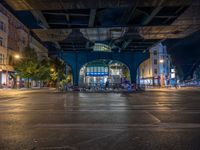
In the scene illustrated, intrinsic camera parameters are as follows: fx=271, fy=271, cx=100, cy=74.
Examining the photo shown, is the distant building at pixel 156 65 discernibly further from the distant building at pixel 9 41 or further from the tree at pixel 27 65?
the tree at pixel 27 65

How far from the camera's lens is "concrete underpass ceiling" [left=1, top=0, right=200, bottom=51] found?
20.4 m

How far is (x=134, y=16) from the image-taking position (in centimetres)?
2595

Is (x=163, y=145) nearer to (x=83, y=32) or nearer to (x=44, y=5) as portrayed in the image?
(x=44, y=5)

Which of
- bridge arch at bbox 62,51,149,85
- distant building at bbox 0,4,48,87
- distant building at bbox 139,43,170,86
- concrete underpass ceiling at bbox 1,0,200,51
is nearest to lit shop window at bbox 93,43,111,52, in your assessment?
bridge arch at bbox 62,51,149,85

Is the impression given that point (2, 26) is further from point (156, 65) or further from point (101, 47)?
point (156, 65)

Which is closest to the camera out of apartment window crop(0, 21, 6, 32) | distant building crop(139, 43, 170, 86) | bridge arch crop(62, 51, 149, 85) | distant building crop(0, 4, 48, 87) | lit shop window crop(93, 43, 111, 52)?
bridge arch crop(62, 51, 149, 85)

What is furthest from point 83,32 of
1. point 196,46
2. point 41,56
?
point 196,46

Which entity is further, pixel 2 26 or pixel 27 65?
pixel 27 65

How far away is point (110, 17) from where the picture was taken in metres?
26.3

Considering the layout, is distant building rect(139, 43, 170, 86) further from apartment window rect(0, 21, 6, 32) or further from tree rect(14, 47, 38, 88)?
apartment window rect(0, 21, 6, 32)

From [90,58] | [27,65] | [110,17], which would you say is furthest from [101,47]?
[110,17]

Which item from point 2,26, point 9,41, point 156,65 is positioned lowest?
point 156,65

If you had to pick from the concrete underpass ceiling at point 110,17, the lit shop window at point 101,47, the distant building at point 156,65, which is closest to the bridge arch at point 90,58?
the lit shop window at point 101,47

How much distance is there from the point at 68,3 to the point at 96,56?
77.8 feet
